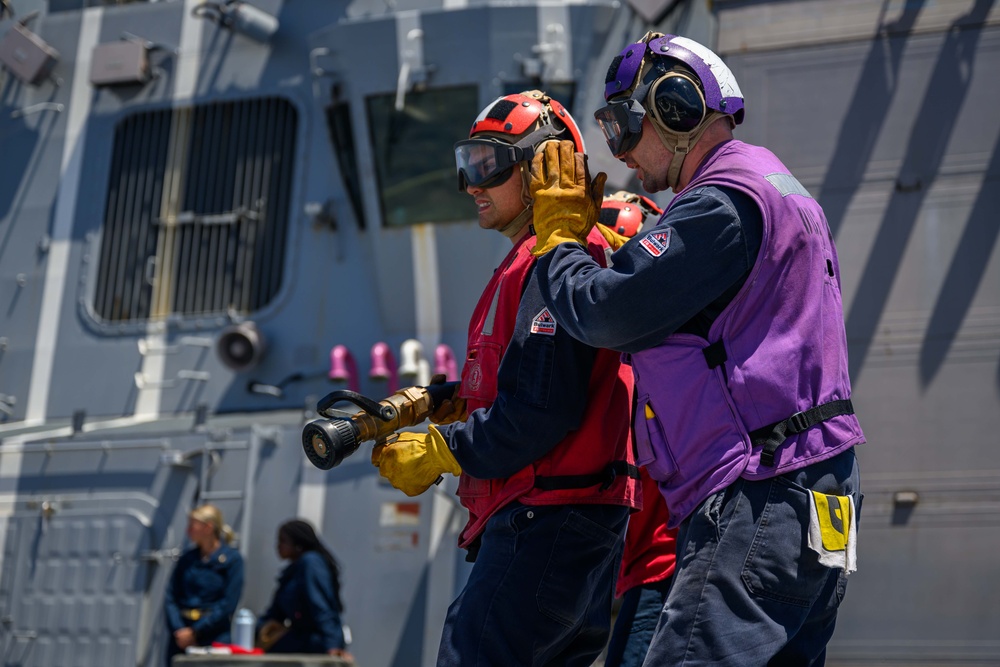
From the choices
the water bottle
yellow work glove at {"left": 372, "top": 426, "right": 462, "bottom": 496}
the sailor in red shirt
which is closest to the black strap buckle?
the sailor in red shirt

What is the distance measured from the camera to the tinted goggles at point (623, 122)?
2867mm

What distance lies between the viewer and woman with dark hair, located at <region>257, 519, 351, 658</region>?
734cm

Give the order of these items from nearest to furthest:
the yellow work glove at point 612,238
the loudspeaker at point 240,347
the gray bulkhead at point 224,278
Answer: the yellow work glove at point 612,238 → the gray bulkhead at point 224,278 → the loudspeaker at point 240,347

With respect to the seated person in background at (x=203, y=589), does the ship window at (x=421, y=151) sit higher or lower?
higher

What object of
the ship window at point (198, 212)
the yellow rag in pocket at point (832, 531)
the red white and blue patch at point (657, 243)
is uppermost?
the ship window at point (198, 212)

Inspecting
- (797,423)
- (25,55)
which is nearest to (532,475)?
(797,423)

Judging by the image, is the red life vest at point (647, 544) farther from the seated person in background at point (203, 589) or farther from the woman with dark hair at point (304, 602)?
the seated person in background at point (203, 589)

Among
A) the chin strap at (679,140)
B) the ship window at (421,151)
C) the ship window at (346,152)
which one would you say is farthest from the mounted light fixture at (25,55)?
the chin strap at (679,140)

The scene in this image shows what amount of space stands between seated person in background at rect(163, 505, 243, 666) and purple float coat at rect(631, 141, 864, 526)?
5.80 meters

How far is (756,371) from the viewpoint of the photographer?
2.47 m

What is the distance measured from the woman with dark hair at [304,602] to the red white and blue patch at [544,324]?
4718mm

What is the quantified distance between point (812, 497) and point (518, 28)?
22.4ft

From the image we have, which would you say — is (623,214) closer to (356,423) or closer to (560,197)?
(560,197)

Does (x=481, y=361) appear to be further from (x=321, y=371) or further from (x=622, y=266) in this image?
(x=321, y=371)
